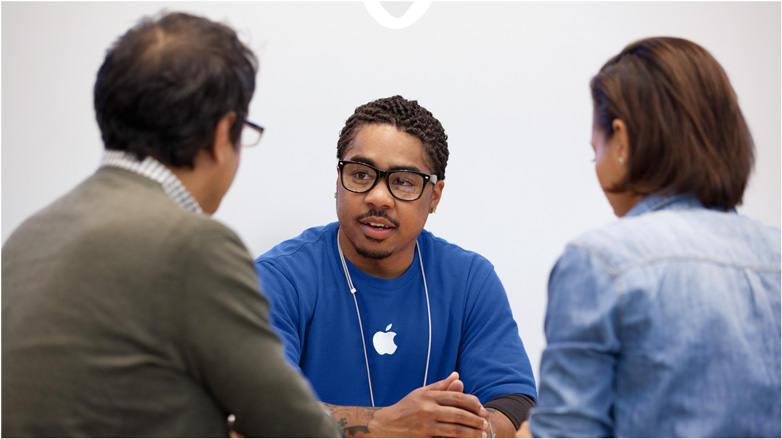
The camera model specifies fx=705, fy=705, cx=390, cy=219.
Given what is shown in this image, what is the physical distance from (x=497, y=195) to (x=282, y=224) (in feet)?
2.85

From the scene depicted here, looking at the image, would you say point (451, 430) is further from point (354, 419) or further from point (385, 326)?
point (385, 326)

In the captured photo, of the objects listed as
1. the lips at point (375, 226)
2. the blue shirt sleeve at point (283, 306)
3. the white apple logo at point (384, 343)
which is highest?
the lips at point (375, 226)

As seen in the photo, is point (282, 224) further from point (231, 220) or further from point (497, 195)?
point (497, 195)

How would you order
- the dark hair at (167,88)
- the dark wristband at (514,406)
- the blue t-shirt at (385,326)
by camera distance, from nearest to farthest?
the dark hair at (167,88)
the dark wristband at (514,406)
the blue t-shirt at (385,326)

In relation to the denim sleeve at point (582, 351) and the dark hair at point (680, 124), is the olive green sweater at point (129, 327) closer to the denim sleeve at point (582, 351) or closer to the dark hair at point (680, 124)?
the denim sleeve at point (582, 351)

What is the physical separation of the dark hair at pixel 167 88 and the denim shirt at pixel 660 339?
0.63 meters

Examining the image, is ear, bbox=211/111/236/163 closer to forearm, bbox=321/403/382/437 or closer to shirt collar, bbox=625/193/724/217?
shirt collar, bbox=625/193/724/217

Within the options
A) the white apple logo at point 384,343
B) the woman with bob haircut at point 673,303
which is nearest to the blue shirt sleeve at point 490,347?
the white apple logo at point 384,343

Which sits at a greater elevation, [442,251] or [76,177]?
[76,177]

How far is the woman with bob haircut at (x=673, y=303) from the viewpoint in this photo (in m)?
1.08

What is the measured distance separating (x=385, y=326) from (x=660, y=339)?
1.13 m

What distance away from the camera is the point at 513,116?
2.88 meters

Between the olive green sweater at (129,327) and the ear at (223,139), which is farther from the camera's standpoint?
the ear at (223,139)

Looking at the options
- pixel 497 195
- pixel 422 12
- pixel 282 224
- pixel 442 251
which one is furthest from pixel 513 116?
pixel 282 224
